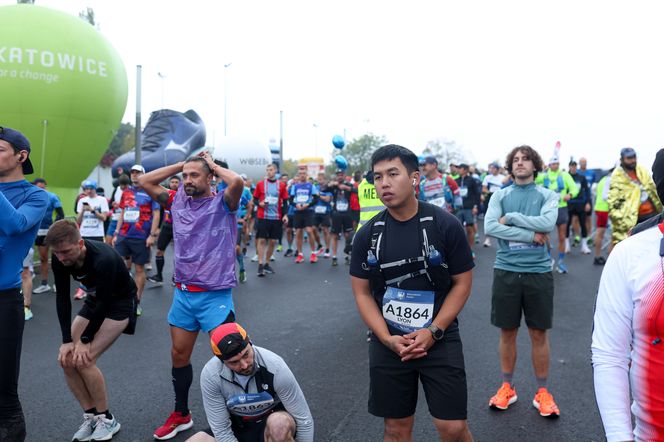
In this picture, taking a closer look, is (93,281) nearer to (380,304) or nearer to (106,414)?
(106,414)

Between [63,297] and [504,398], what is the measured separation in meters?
3.36

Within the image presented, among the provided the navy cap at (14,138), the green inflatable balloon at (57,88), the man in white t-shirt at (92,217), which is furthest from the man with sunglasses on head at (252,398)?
the green inflatable balloon at (57,88)

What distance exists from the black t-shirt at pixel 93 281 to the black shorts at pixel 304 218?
28.6ft

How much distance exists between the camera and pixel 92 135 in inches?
544

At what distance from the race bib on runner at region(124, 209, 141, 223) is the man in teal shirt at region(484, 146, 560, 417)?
18.2ft

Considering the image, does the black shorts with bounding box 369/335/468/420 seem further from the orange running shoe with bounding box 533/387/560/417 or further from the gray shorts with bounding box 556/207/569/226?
the gray shorts with bounding box 556/207/569/226

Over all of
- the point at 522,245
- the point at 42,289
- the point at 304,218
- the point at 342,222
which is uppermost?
the point at 522,245

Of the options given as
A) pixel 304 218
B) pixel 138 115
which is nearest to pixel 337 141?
pixel 304 218

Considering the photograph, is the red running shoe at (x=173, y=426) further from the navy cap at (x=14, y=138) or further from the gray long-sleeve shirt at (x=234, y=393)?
the navy cap at (x=14, y=138)

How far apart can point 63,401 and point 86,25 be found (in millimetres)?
12384

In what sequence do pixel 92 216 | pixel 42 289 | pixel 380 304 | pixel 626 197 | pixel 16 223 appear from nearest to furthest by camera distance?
pixel 380 304 → pixel 16 223 → pixel 626 197 → pixel 92 216 → pixel 42 289

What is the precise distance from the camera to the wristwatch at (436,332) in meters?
2.61

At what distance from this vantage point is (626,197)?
20.2 ft

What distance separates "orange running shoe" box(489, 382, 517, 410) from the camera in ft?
13.1
